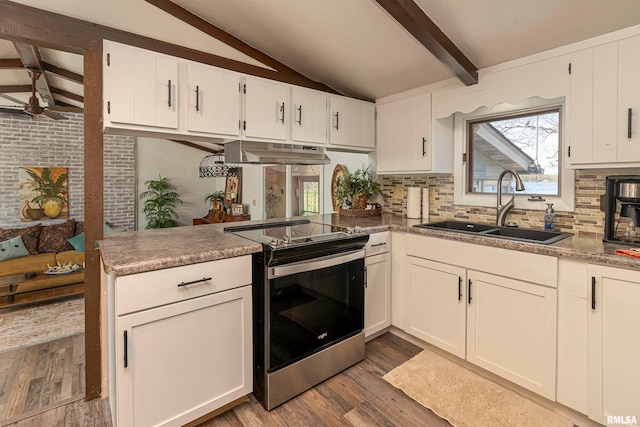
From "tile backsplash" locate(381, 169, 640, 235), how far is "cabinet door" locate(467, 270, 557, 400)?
28.8 inches

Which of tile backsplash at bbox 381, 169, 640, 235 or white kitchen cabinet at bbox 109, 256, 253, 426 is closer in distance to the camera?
white kitchen cabinet at bbox 109, 256, 253, 426

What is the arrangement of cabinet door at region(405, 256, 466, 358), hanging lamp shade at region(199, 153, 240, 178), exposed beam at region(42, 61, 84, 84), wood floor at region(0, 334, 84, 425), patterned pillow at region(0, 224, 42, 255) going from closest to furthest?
wood floor at region(0, 334, 84, 425) < cabinet door at region(405, 256, 466, 358) < exposed beam at region(42, 61, 84, 84) < patterned pillow at region(0, 224, 42, 255) < hanging lamp shade at region(199, 153, 240, 178)

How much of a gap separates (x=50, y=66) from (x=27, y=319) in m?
2.69

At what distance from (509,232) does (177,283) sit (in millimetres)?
2271

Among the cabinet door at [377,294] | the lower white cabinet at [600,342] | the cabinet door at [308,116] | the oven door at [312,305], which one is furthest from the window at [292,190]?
the lower white cabinet at [600,342]

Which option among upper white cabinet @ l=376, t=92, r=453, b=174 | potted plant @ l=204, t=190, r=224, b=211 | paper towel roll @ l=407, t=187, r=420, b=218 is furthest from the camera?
potted plant @ l=204, t=190, r=224, b=211

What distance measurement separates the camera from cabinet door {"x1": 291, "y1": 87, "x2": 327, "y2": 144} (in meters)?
2.62

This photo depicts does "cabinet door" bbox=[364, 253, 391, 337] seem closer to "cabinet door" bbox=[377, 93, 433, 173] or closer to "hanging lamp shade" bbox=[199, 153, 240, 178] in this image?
"cabinet door" bbox=[377, 93, 433, 173]

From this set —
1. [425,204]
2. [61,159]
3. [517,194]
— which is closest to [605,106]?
[517,194]

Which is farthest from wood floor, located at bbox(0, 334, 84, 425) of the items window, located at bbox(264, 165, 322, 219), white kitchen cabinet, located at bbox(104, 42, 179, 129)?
window, located at bbox(264, 165, 322, 219)

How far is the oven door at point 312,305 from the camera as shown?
1791mm

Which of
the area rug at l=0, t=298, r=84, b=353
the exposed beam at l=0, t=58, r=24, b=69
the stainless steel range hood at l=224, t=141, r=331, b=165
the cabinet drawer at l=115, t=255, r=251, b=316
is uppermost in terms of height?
the exposed beam at l=0, t=58, r=24, b=69

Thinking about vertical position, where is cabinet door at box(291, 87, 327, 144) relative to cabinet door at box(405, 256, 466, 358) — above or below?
above

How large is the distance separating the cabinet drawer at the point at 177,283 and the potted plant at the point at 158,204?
16.4 feet
